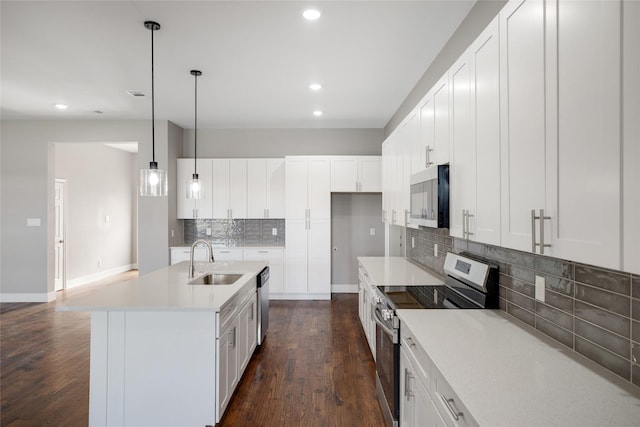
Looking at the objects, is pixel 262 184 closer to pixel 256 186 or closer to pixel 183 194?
pixel 256 186

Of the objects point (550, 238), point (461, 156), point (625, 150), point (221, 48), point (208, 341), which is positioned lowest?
point (208, 341)

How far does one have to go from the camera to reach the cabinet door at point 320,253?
579 cm

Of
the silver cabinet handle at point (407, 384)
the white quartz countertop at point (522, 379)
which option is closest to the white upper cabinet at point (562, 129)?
the white quartz countertop at point (522, 379)

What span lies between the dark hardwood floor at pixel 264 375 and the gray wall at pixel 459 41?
2769mm

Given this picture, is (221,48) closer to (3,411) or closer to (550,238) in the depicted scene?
(550,238)

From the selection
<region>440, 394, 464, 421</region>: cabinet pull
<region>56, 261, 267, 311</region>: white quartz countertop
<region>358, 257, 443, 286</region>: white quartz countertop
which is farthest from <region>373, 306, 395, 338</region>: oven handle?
<region>56, 261, 267, 311</region>: white quartz countertop

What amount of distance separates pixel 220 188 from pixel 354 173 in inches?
87.8

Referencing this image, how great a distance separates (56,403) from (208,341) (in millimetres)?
1480

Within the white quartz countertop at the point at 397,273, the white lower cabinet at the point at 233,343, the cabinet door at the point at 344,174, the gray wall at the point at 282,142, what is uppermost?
the gray wall at the point at 282,142

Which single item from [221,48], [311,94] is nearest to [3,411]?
[221,48]

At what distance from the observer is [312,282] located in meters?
5.80

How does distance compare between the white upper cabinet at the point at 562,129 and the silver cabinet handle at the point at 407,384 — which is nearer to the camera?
the white upper cabinet at the point at 562,129

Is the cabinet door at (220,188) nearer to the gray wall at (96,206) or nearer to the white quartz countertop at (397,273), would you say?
the white quartz countertop at (397,273)

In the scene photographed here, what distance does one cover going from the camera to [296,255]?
580 centimetres
